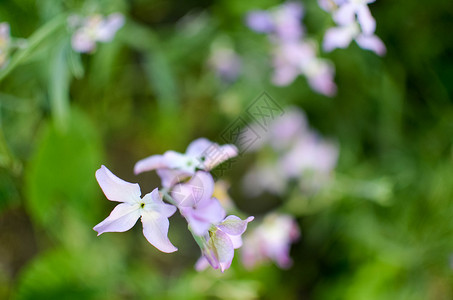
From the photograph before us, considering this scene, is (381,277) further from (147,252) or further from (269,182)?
(147,252)

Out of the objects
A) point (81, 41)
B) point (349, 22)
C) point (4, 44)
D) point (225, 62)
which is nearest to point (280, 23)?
point (225, 62)

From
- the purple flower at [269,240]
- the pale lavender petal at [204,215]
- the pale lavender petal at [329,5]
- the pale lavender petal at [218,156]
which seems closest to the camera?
the pale lavender petal at [204,215]

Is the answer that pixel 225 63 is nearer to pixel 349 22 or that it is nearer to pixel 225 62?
pixel 225 62

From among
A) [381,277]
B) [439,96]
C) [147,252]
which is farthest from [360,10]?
[147,252]

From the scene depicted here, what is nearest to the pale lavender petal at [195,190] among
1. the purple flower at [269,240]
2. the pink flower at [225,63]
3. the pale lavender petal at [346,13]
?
the pale lavender petal at [346,13]

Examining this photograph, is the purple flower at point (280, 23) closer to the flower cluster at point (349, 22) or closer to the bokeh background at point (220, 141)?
the bokeh background at point (220, 141)

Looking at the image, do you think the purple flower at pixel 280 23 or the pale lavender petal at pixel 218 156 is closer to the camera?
the pale lavender petal at pixel 218 156
